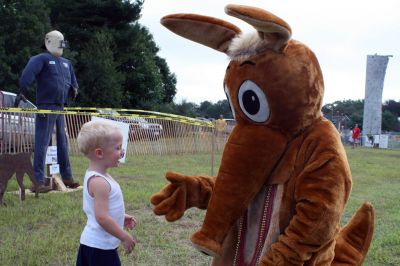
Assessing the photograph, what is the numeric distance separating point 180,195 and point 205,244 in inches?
14.4

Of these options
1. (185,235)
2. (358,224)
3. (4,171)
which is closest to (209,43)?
(358,224)

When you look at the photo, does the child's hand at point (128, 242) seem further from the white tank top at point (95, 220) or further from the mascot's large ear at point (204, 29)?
the mascot's large ear at point (204, 29)

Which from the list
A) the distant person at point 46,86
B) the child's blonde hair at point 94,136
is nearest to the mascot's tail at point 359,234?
the child's blonde hair at point 94,136

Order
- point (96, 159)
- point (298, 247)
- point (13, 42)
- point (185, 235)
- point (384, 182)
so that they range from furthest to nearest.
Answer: point (13, 42) → point (384, 182) → point (185, 235) → point (96, 159) → point (298, 247)

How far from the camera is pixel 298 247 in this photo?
6.00 ft

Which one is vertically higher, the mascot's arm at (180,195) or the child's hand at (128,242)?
the mascot's arm at (180,195)

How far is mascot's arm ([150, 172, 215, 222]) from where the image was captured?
7.57ft

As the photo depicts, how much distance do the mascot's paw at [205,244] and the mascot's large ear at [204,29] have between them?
0.86 meters

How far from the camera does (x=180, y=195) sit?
2334 millimetres

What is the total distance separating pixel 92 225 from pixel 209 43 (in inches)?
42.2

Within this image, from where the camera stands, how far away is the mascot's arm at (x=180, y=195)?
2.31 meters

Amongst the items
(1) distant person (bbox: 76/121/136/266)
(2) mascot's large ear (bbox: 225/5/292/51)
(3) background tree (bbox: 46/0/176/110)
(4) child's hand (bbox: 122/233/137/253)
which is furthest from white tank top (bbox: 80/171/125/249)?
(3) background tree (bbox: 46/0/176/110)

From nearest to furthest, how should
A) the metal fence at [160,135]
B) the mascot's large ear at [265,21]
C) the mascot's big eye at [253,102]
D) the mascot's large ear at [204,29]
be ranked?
the mascot's large ear at [265,21] → the mascot's big eye at [253,102] → the mascot's large ear at [204,29] → the metal fence at [160,135]

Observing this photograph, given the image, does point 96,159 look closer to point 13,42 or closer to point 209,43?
point 209,43
